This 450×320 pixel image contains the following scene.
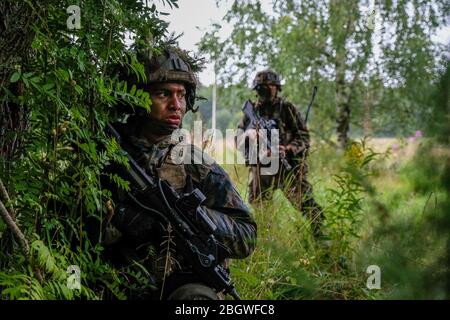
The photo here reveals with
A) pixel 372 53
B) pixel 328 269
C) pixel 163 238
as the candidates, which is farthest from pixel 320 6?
pixel 163 238

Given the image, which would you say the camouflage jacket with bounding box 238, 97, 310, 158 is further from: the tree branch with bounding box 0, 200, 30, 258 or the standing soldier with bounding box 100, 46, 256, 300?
the tree branch with bounding box 0, 200, 30, 258

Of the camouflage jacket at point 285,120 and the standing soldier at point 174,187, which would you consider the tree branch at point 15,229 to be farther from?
the camouflage jacket at point 285,120

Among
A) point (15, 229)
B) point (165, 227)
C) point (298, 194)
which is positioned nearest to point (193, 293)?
point (165, 227)

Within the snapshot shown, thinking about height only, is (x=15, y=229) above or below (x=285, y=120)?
below

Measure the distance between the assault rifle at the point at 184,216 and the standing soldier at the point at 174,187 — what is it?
4 cm

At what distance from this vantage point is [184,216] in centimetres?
292

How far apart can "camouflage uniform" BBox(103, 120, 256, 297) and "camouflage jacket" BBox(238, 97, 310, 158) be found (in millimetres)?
3917

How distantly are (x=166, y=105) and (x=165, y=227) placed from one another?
70cm

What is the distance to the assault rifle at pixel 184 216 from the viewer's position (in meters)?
2.89

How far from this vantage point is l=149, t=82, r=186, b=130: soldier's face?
326cm

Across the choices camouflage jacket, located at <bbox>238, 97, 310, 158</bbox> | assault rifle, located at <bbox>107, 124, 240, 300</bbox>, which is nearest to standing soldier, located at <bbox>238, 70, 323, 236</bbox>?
camouflage jacket, located at <bbox>238, 97, 310, 158</bbox>

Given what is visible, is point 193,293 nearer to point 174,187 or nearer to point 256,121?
point 174,187

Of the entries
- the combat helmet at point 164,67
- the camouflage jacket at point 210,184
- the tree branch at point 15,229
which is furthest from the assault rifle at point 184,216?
the tree branch at point 15,229
